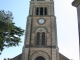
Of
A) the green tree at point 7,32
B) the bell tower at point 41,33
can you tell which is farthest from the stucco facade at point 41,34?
the green tree at point 7,32

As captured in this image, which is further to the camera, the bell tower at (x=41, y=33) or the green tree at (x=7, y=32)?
the bell tower at (x=41, y=33)

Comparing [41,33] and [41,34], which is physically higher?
[41,33]

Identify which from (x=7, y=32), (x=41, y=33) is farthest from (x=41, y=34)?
(x=7, y=32)

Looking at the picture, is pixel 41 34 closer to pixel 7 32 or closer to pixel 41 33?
pixel 41 33

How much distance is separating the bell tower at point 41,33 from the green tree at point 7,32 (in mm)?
9909

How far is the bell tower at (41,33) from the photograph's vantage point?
2655 centimetres

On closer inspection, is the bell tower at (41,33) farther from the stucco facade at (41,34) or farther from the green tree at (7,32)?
the green tree at (7,32)

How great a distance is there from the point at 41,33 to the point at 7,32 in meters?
12.8

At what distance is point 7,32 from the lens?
16312 mm

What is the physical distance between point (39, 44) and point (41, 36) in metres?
1.58

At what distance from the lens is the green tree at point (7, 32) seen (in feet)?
51.3

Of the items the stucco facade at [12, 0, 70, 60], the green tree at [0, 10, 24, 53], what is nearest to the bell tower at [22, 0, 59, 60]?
the stucco facade at [12, 0, 70, 60]

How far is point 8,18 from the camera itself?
54.3 feet

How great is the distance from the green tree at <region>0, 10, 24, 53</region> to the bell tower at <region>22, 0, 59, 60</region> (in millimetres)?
9909
